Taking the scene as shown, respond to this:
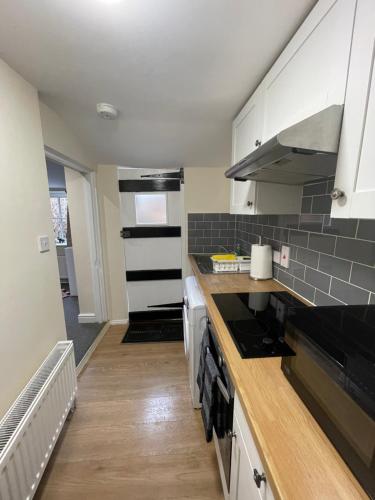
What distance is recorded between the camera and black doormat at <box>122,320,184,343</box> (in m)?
2.47

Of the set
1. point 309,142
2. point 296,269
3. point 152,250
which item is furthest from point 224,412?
point 152,250

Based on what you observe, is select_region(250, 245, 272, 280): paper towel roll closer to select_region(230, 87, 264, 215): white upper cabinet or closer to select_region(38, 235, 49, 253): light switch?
select_region(230, 87, 264, 215): white upper cabinet

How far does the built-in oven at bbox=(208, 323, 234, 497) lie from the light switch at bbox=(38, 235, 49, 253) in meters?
1.17

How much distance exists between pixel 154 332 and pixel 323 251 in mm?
2153

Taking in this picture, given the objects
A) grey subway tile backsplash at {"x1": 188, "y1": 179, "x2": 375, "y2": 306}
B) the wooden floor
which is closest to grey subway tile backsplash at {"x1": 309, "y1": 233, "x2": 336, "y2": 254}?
grey subway tile backsplash at {"x1": 188, "y1": 179, "x2": 375, "y2": 306}

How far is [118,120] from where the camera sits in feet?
5.28

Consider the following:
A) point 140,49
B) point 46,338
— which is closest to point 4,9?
point 140,49

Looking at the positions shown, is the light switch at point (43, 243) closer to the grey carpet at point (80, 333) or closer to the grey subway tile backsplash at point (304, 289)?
the grey carpet at point (80, 333)

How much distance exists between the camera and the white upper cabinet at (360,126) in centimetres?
54

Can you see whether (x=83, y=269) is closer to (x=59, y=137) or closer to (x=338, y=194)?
(x=59, y=137)

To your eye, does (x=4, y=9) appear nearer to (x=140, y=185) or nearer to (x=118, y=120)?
(x=118, y=120)

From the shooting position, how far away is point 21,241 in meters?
1.13

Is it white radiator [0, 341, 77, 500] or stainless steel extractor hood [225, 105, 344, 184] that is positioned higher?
stainless steel extractor hood [225, 105, 344, 184]

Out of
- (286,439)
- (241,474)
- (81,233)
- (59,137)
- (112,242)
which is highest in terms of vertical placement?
(59,137)
